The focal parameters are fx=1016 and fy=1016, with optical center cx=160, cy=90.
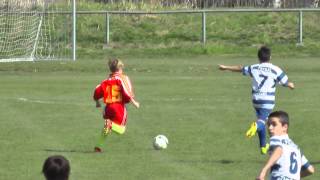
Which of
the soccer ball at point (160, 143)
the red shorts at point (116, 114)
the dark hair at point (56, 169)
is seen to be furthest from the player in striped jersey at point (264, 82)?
the dark hair at point (56, 169)

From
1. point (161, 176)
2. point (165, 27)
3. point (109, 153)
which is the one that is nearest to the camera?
point (161, 176)

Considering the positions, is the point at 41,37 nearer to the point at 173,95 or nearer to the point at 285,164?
the point at 173,95

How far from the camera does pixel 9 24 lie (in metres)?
36.6

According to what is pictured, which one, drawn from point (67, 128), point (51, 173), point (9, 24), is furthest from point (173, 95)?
point (51, 173)

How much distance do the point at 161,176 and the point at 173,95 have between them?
11.2 metres

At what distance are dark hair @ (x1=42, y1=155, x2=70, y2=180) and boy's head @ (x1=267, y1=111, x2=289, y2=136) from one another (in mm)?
2697

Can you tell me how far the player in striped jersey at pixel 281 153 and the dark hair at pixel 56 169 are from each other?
260 cm

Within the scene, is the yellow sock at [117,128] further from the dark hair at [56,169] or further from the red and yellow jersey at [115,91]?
the dark hair at [56,169]

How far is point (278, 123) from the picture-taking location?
30.7 feet

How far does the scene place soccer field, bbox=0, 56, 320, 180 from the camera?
1448 centimetres

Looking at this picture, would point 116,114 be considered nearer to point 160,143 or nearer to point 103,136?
point 103,136

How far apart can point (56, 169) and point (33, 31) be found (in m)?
29.1

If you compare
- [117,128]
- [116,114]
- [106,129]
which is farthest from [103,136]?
[116,114]

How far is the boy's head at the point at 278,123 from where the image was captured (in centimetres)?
934
